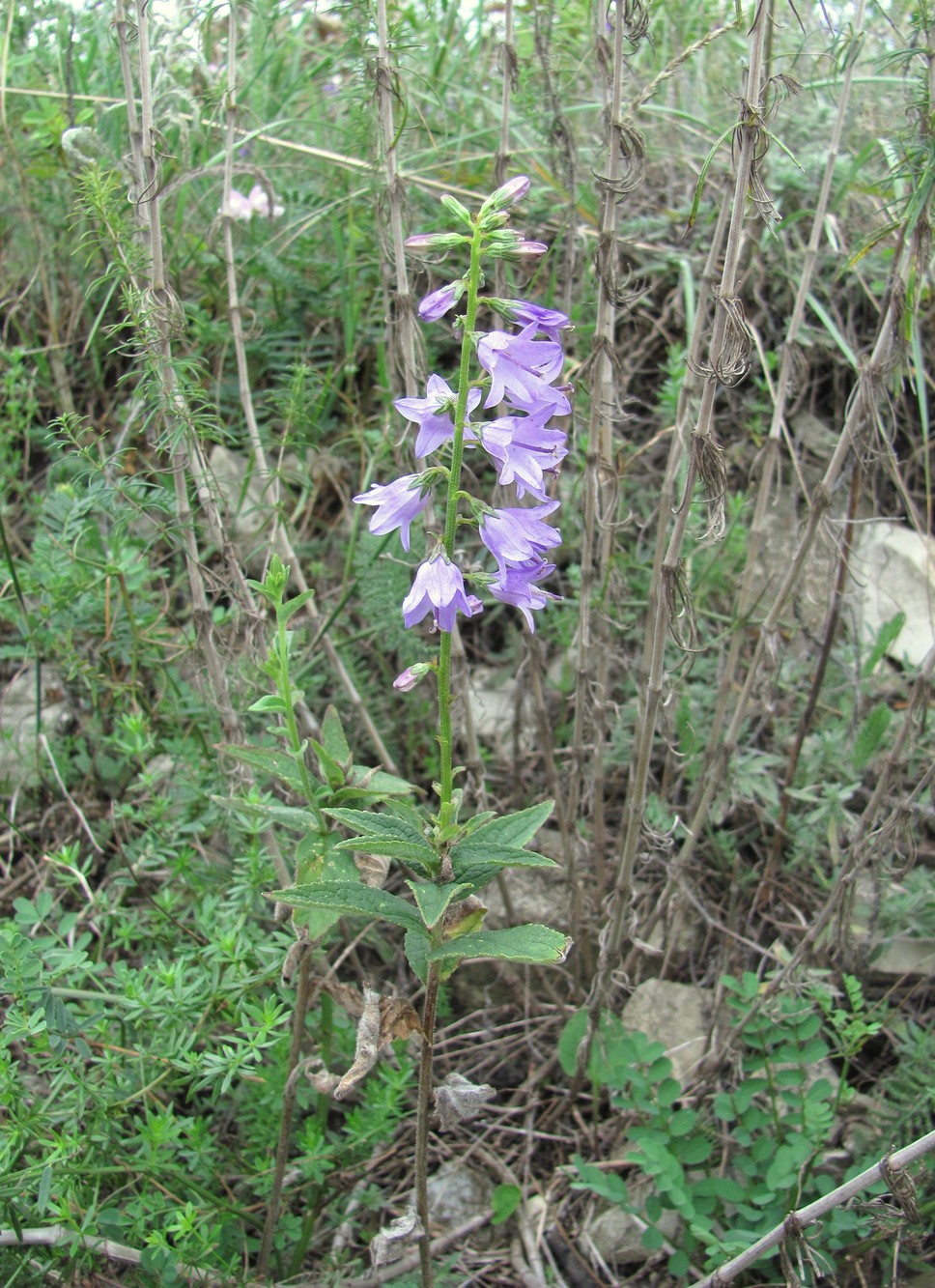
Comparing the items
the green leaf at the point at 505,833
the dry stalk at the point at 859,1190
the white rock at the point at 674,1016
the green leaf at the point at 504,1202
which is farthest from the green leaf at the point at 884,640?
the green leaf at the point at 504,1202

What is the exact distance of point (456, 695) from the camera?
2.33m

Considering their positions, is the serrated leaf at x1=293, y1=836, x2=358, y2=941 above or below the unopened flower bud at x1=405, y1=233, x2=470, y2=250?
below

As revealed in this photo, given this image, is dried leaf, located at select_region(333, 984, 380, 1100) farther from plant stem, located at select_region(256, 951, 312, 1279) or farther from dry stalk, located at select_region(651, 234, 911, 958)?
dry stalk, located at select_region(651, 234, 911, 958)

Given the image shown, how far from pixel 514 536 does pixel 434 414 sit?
0.72ft

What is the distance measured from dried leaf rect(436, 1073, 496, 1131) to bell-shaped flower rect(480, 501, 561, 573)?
854 mm

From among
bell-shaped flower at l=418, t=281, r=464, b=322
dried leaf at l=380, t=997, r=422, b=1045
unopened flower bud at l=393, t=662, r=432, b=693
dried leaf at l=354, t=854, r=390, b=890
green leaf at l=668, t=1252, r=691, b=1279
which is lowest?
green leaf at l=668, t=1252, r=691, b=1279

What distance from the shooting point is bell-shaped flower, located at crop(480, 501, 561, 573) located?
5.01 feet

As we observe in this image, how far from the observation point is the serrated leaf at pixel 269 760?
179cm

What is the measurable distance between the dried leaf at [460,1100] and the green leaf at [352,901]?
30cm

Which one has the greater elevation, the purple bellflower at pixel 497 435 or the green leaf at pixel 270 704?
the purple bellflower at pixel 497 435

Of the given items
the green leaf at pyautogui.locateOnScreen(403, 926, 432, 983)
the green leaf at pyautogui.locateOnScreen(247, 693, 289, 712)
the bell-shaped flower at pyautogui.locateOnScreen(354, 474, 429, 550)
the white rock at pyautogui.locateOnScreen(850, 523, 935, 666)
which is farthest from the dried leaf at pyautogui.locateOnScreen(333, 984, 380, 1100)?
the white rock at pyautogui.locateOnScreen(850, 523, 935, 666)

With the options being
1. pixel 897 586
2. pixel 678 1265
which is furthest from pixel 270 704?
pixel 897 586

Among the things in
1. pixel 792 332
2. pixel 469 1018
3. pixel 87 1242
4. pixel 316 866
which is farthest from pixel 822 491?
pixel 87 1242

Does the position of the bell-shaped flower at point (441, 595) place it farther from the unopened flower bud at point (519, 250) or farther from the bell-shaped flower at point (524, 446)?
the unopened flower bud at point (519, 250)
